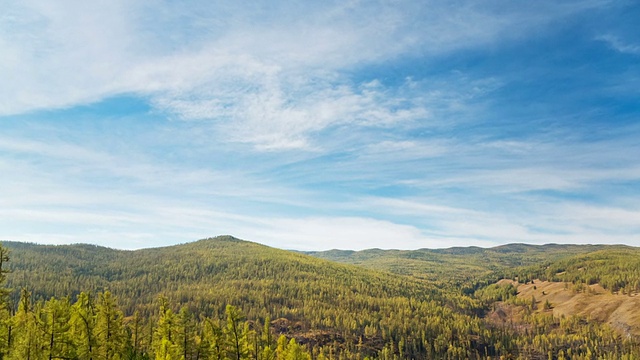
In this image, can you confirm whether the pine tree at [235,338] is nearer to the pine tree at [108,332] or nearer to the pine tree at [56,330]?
the pine tree at [108,332]

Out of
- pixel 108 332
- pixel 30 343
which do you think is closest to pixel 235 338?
pixel 108 332

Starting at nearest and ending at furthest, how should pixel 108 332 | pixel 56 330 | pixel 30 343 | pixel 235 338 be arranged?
pixel 30 343 → pixel 56 330 → pixel 108 332 → pixel 235 338

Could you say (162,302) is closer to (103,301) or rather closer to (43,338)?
(103,301)

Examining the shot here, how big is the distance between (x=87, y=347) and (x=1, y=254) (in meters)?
18.7

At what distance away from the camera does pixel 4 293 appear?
169ft

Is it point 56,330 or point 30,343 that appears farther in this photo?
point 56,330

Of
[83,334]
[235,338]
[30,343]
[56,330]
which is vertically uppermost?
[56,330]

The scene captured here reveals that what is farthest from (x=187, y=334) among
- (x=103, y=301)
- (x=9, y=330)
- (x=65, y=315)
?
(x=9, y=330)

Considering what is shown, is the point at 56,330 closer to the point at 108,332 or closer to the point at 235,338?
the point at 108,332


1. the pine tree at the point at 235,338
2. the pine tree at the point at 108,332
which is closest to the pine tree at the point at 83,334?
the pine tree at the point at 108,332

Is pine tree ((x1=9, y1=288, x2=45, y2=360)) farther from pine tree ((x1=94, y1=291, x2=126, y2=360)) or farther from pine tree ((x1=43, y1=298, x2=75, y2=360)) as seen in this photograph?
pine tree ((x1=94, y1=291, x2=126, y2=360))

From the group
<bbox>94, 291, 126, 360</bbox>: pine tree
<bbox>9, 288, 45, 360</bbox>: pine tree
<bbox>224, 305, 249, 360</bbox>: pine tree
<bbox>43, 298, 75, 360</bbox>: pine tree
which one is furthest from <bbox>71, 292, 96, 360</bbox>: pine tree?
<bbox>224, 305, 249, 360</bbox>: pine tree

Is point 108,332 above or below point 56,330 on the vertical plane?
below

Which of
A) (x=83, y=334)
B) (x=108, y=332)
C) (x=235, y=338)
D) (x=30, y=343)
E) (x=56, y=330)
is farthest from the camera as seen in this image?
(x=235, y=338)
